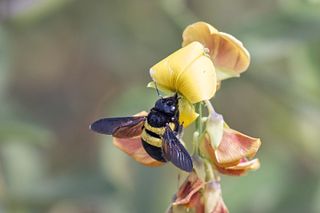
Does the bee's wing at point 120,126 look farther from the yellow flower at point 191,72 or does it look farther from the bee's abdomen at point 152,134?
the yellow flower at point 191,72

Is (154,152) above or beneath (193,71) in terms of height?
beneath

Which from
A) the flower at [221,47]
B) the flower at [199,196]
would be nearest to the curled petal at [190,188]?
the flower at [199,196]

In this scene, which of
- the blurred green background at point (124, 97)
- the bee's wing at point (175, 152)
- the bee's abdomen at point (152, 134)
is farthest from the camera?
→ the blurred green background at point (124, 97)

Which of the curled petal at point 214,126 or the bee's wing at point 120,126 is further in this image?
the bee's wing at point 120,126

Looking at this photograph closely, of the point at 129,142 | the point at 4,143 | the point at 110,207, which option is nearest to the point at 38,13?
the point at 4,143

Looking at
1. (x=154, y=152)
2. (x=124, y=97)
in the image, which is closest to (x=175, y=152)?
(x=154, y=152)

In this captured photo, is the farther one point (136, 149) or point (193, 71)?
point (136, 149)

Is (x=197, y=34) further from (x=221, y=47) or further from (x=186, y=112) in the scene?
(x=186, y=112)
